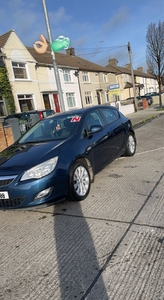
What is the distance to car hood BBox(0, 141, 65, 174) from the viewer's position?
3371mm

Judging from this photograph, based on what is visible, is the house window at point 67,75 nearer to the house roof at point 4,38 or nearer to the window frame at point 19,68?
the window frame at point 19,68

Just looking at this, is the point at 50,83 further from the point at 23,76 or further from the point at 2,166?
the point at 2,166

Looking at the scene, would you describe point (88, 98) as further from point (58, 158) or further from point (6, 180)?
point (6, 180)

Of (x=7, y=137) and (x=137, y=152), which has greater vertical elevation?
(x=7, y=137)

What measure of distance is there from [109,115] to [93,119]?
85 cm

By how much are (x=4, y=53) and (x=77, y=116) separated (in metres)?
14.6

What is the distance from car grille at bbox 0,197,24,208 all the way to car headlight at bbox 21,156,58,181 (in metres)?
0.30

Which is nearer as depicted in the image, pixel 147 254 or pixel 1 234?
pixel 147 254

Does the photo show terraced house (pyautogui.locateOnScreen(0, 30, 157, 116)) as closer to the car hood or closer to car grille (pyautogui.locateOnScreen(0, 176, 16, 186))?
the car hood

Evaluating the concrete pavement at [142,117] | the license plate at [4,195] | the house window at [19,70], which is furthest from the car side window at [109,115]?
the house window at [19,70]

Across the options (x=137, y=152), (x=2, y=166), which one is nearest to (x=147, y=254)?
(x=2, y=166)

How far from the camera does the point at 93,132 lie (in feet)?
14.3

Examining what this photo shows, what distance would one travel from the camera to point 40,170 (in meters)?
3.29

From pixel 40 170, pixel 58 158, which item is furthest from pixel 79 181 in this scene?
pixel 40 170
